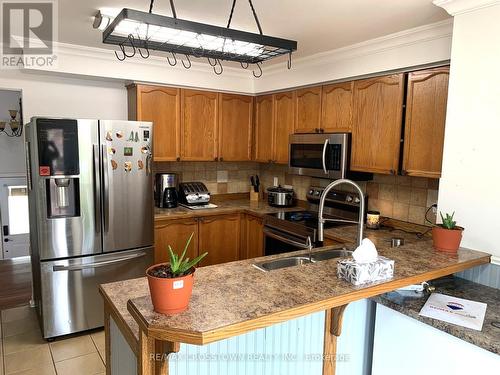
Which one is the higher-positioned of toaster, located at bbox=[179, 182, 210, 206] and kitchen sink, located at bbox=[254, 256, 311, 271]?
toaster, located at bbox=[179, 182, 210, 206]

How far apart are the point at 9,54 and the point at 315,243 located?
3067mm

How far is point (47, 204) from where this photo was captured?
278 cm

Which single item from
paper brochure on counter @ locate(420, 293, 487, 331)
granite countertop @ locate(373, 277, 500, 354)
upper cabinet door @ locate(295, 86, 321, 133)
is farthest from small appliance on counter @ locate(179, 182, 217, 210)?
paper brochure on counter @ locate(420, 293, 487, 331)

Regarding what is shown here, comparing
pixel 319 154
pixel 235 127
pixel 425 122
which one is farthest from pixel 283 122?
pixel 425 122

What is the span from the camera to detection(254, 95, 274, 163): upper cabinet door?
4.03 m

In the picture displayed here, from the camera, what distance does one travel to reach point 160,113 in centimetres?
366

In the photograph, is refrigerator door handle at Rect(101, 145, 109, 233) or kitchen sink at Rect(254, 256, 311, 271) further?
refrigerator door handle at Rect(101, 145, 109, 233)

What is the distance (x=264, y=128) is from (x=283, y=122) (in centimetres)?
33

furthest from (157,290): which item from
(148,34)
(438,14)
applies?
(438,14)

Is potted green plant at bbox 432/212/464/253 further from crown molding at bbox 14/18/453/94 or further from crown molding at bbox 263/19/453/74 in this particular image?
crown molding at bbox 263/19/453/74

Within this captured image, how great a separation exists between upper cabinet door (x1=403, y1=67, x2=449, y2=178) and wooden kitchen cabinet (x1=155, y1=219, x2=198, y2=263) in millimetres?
2061

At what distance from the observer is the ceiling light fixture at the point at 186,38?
1.45 metres

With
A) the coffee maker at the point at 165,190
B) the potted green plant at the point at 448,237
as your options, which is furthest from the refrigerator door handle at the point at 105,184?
the potted green plant at the point at 448,237

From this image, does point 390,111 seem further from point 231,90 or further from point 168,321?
point 168,321
